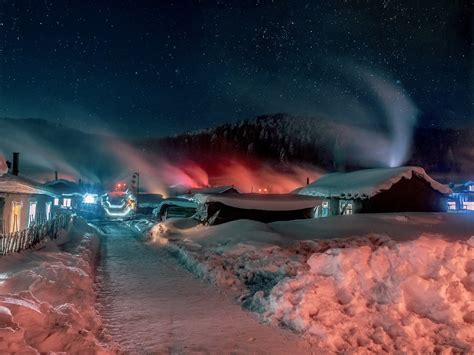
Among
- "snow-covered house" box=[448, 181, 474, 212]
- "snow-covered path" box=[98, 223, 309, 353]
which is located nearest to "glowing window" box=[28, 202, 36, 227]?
"snow-covered path" box=[98, 223, 309, 353]

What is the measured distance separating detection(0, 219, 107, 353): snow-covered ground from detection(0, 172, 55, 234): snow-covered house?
11.6 feet

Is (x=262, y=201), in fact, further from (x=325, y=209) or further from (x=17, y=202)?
(x=17, y=202)

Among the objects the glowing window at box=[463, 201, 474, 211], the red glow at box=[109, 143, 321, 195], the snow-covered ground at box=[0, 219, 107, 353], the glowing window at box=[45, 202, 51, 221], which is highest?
the red glow at box=[109, 143, 321, 195]

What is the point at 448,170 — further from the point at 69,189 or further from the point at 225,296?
the point at 225,296

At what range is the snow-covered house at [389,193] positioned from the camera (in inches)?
1153

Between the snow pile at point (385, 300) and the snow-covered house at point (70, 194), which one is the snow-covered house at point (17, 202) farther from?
the snow-covered house at point (70, 194)

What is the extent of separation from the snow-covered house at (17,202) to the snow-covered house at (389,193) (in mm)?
20371

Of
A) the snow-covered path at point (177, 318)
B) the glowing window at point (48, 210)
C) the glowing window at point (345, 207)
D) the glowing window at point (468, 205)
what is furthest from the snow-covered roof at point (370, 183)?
the glowing window at point (468, 205)

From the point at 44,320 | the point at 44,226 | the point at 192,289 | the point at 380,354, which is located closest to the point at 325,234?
the point at 192,289

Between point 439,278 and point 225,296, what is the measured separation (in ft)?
15.6

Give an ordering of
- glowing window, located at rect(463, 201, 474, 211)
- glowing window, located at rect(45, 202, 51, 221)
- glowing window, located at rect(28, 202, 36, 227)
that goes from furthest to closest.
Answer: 1. glowing window, located at rect(463, 201, 474, 211)
2. glowing window, located at rect(45, 202, 51, 221)
3. glowing window, located at rect(28, 202, 36, 227)

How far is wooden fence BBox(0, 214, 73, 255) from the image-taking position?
12.7 m

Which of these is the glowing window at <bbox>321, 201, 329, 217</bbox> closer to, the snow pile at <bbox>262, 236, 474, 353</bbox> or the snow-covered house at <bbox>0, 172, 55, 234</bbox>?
the snow-covered house at <bbox>0, 172, 55, 234</bbox>

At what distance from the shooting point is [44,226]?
17750mm
